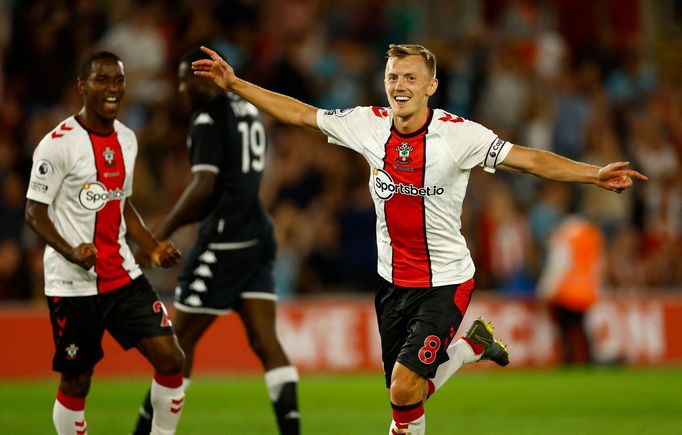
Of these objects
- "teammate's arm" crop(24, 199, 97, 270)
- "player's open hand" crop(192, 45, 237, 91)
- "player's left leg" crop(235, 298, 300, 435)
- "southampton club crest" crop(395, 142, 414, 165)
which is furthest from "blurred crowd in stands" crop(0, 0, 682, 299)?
"southampton club crest" crop(395, 142, 414, 165)

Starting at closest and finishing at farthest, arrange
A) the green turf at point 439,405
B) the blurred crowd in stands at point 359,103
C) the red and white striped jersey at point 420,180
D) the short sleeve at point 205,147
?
1. the red and white striped jersey at point 420,180
2. the short sleeve at point 205,147
3. the green turf at point 439,405
4. the blurred crowd in stands at point 359,103

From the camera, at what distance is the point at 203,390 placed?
12.8m

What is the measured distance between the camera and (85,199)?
727cm

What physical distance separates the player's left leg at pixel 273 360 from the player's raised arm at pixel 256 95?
175 cm

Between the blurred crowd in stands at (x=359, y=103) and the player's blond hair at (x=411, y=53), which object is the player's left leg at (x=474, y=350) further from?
the blurred crowd in stands at (x=359, y=103)

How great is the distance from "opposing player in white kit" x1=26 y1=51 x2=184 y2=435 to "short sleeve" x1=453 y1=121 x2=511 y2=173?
6.92 feet

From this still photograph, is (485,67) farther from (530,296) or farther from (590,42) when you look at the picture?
(530,296)

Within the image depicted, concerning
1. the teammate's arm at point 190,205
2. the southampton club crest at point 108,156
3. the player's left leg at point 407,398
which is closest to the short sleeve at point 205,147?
the teammate's arm at point 190,205

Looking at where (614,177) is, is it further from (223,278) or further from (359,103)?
(359,103)

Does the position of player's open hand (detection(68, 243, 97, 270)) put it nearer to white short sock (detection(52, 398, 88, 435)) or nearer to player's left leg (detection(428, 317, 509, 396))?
white short sock (detection(52, 398, 88, 435))

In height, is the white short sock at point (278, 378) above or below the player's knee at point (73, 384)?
below

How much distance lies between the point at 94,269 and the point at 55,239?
0.41m

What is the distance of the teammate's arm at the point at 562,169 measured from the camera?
21.5ft

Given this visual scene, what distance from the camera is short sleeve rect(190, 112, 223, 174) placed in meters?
8.34
